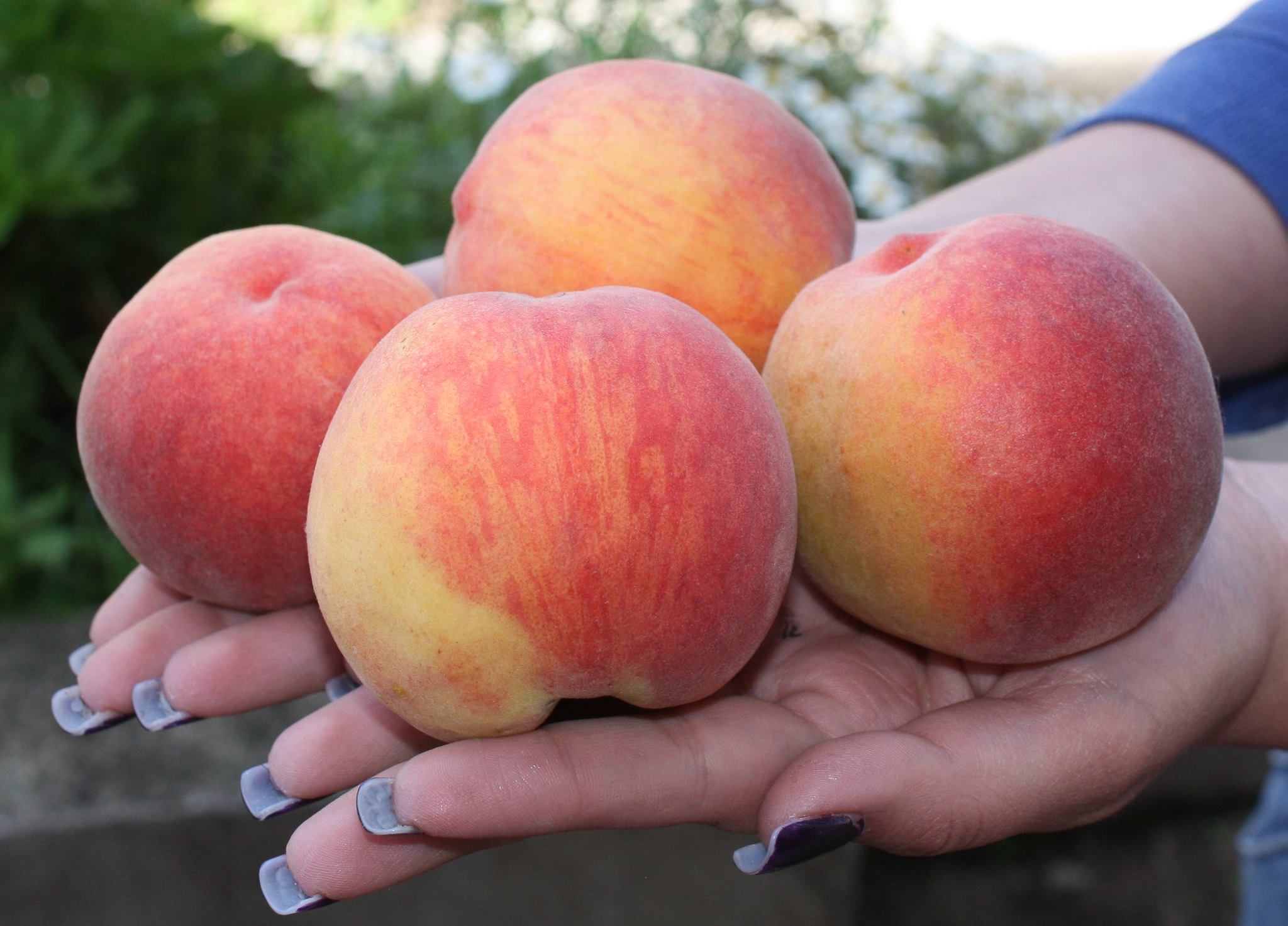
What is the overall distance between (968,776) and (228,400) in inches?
33.0

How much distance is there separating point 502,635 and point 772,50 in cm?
273

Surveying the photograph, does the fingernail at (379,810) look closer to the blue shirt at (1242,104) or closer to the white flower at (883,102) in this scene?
the blue shirt at (1242,104)

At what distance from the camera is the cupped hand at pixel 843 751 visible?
1.01m

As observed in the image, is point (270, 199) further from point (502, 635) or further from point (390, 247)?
point (502, 635)

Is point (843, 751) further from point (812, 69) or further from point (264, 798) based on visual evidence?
A: point (812, 69)

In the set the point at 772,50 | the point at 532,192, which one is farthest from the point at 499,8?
the point at 532,192

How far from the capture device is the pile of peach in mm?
940

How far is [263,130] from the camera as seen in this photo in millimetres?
2893

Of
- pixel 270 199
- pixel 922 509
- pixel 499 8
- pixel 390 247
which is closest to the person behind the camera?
pixel 922 509

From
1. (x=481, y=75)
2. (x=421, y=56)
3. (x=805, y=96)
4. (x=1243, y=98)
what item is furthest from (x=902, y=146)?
(x=421, y=56)

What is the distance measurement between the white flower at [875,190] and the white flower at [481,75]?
95 cm

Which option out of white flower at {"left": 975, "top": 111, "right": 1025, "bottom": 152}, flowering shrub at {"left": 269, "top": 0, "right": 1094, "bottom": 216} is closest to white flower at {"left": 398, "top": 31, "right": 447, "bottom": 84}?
flowering shrub at {"left": 269, "top": 0, "right": 1094, "bottom": 216}

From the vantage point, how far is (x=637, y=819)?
1067mm

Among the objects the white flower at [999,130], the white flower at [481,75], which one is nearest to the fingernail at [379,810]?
the white flower at [481,75]
